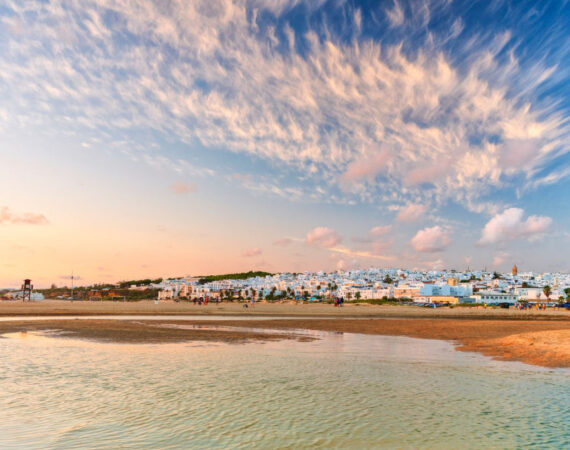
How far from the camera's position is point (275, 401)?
1246cm

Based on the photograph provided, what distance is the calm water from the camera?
9.35 meters

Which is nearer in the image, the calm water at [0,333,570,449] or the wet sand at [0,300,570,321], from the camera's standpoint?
the calm water at [0,333,570,449]

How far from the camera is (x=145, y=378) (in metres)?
15.4

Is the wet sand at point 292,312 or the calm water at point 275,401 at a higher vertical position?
the calm water at point 275,401

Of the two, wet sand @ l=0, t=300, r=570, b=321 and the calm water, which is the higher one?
the calm water

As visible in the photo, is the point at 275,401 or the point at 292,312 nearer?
the point at 275,401

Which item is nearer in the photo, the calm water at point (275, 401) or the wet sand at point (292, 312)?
the calm water at point (275, 401)

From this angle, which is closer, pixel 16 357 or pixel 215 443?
pixel 215 443

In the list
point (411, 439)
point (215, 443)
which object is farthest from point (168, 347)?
point (411, 439)

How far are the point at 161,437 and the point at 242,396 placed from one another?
4.02 m

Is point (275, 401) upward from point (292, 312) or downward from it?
upward

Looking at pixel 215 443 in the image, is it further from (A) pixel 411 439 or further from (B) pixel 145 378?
(B) pixel 145 378

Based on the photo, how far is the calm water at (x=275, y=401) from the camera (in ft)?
30.7

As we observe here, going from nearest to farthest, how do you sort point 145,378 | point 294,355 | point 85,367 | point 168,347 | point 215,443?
1. point 215,443
2. point 145,378
3. point 85,367
4. point 294,355
5. point 168,347
